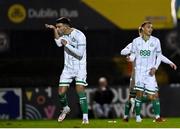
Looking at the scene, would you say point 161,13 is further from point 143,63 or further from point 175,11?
point 143,63

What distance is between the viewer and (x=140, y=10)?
24344 millimetres

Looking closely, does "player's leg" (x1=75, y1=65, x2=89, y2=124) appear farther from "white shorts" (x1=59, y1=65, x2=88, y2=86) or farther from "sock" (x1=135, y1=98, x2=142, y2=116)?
"sock" (x1=135, y1=98, x2=142, y2=116)

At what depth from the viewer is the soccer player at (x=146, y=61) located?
1900cm

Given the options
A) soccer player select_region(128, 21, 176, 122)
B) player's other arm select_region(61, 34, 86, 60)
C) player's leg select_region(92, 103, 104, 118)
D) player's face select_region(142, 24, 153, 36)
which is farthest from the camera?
player's leg select_region(92, 103, 104, 118)

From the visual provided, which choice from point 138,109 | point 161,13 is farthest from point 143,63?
point 161,13

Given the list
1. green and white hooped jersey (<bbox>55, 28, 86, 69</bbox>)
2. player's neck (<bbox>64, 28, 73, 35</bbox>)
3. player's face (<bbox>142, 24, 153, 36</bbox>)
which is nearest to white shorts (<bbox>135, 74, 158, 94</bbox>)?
player's face (<bbox>142, 24, 153, 36</bbox>)

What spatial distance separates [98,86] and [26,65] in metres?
2.10

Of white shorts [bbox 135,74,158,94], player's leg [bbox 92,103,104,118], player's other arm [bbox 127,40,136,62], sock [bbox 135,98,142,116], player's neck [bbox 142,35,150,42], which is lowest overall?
player's leg [bbox 92,103,104,118]

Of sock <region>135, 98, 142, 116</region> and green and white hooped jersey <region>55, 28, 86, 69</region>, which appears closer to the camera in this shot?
green and white hooped jersey <region>55, 28, 86, 69</region>

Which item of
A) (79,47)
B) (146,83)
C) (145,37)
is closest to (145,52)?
(145,37)

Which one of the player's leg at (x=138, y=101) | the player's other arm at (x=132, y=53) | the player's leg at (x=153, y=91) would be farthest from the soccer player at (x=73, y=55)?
the player's leg at (x=153, y=91)

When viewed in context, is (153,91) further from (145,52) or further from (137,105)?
(145,52)

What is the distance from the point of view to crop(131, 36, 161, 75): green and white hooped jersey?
1900cm

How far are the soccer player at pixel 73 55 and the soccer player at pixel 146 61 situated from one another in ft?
4.01
